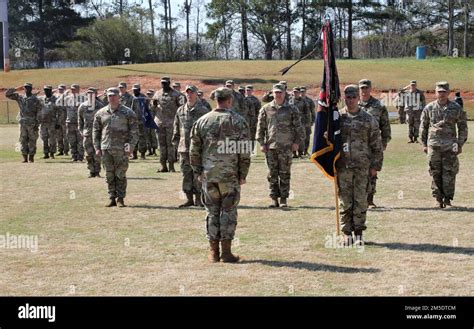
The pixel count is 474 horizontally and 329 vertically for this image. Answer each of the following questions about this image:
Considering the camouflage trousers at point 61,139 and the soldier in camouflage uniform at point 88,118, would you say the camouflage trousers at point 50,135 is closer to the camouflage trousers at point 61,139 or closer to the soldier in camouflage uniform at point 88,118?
the camouflage trousers at point 61,139

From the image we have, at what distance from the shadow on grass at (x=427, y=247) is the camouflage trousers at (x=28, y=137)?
13.7 meters

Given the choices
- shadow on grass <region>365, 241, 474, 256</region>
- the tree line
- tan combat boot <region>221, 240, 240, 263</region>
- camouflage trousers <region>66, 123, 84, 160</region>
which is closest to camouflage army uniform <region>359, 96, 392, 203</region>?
shadow on grass <region>365, 241, 474, 256</region>

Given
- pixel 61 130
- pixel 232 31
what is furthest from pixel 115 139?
pixel 232 31

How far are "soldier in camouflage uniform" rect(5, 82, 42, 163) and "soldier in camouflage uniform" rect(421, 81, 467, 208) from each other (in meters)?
12.6

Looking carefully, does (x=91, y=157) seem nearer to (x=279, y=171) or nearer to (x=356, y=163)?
(x=279, y=171)

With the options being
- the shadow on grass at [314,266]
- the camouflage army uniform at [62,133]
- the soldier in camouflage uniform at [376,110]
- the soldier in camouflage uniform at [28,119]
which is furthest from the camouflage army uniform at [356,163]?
the camouflage army uniform at [62,133]

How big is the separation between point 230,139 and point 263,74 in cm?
5034

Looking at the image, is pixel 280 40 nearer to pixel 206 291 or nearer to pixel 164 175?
pixel 164 175

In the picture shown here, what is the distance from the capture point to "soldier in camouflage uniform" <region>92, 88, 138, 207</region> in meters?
13.0

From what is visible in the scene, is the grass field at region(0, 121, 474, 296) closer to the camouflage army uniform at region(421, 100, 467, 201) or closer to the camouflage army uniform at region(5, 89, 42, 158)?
the camouflage army uniform at region(421, 100, 467, 201)

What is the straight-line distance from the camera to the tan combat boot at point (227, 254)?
351 inches

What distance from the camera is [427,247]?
971cm

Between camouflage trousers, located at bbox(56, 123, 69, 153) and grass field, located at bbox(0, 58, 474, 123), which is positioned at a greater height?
grass field, located at bbox(0, 58, 474, 123)
